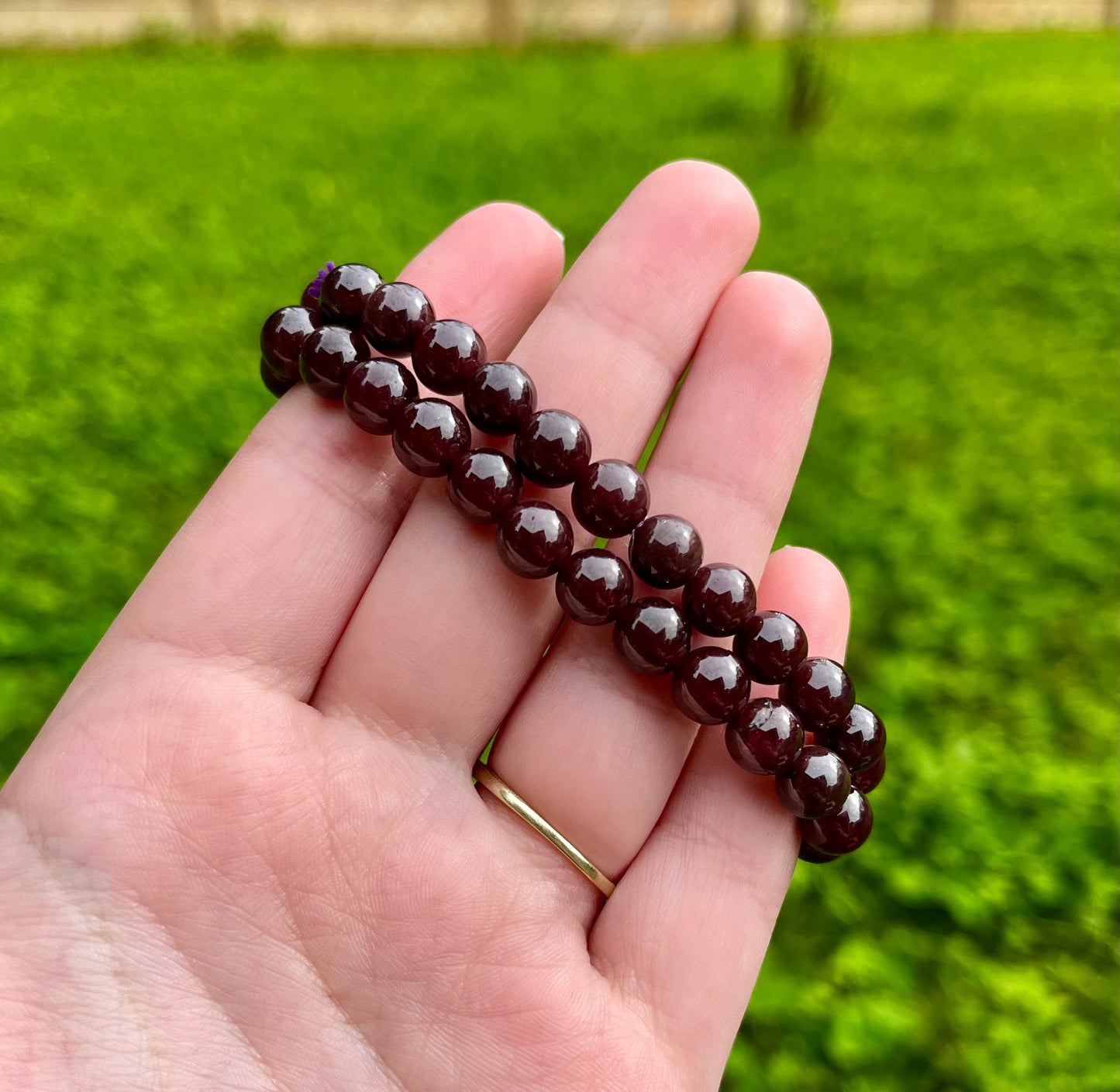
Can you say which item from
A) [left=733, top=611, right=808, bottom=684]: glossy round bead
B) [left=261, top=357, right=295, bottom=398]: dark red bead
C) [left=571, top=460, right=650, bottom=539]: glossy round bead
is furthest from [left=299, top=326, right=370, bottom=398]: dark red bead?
[left=733, top=611, right=808, bottom=684]: glossy round bead

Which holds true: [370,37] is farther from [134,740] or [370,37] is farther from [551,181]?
[134,740]

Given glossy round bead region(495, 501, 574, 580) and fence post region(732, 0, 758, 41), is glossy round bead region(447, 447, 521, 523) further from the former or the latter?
fence post region(732, 0, 758, 41)

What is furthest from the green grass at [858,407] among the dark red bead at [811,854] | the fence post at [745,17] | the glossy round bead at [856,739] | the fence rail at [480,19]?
the fence post at [745,17]

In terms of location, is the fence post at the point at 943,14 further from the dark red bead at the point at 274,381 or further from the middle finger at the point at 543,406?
the dark red bead at the point at 274,381

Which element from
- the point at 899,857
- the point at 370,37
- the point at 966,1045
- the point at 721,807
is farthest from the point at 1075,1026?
the point at 370,37

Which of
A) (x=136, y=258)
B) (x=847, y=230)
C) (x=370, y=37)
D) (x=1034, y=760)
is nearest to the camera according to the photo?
(x=1034, y=760)

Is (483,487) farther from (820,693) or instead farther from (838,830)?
(838,830)

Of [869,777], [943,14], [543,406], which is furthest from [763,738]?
[943,14]
